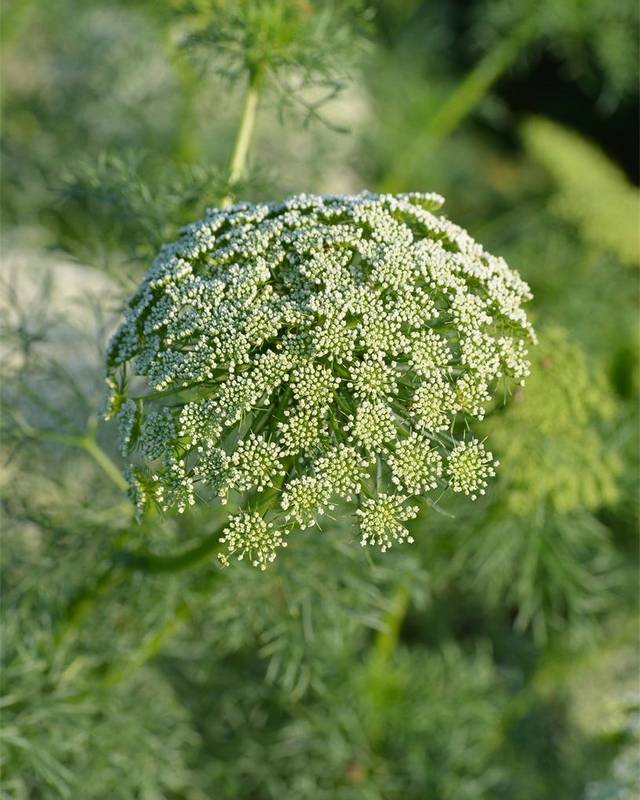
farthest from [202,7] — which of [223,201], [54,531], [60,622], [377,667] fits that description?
[377,667]

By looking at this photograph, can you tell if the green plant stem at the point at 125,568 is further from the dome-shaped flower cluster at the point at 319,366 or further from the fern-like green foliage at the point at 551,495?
the fern-like green foliage at the point at 551,495

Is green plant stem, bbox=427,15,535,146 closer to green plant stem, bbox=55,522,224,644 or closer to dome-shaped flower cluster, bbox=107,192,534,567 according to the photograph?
green plant stem, bbox=55,522,224,644

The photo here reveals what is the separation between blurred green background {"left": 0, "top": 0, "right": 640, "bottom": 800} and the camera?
2963 mm

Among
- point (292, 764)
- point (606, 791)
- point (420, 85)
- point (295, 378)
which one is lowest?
point (292, 764)

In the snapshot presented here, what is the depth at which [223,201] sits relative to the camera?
9.32 ft

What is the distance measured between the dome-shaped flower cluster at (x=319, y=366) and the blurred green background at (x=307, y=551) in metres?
0.35

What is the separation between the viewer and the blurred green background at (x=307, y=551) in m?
2.96

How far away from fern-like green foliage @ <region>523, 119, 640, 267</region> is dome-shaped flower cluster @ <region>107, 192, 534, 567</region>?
244 centimetres

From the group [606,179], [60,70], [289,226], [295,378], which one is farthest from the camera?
[60,70]

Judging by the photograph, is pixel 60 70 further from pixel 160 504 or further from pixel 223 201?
pixel 160 504

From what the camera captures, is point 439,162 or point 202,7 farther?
point 439,162

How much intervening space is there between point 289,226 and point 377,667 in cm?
223

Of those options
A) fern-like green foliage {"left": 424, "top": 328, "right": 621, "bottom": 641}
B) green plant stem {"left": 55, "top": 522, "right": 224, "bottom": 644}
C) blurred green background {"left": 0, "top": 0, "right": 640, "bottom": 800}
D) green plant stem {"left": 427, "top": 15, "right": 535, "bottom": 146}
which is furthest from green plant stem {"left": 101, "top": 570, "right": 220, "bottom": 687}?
green plant stem {"left": 427, "top": 15, "right": 535, "bottom": 146}

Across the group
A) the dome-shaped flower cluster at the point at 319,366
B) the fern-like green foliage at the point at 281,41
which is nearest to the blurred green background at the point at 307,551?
the fern-like green foliage at the point at 281,41
